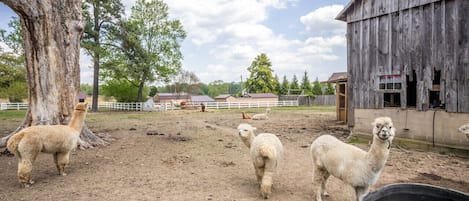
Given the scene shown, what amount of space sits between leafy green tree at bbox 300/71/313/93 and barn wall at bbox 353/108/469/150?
46.9 m

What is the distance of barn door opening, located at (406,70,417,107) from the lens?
8.44 metres

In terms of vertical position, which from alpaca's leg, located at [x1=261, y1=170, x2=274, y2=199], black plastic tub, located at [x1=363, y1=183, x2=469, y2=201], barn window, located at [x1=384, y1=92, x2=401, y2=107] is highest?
barn window, located at [x1=384, y1=92, x2=401, y2=107]

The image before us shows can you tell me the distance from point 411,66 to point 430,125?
70.9 inches

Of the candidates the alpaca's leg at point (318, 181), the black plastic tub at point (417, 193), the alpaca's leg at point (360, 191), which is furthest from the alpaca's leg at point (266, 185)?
the black plastic tub at point (417, 193)

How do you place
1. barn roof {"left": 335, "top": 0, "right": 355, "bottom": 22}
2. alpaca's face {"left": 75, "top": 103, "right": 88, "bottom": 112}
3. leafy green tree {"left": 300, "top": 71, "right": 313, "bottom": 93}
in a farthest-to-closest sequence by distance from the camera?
leafy green tree {"left": 300, "top": 71, "right": 313, "bottom": 93}, barn roof {"left": 335, "top": 0, "right": 355, "bottom": 22}, alpaca's face {"left": 75, "top": 103, "right": 88, "bottom": 112}

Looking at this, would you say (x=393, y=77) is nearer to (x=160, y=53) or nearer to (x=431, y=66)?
(x=431, y=66)

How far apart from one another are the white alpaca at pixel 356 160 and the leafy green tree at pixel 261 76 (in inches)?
1925

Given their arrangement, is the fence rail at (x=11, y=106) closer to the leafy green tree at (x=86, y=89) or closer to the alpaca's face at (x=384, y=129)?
the alpaca's face at (x=384, y=129)

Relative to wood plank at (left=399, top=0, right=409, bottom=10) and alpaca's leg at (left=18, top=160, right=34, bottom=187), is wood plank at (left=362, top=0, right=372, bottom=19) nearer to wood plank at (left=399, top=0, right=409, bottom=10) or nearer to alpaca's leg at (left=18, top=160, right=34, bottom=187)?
wood plank at (left=399, top=0, right=409, bottom=10)

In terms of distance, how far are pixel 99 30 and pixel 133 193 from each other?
932 inches

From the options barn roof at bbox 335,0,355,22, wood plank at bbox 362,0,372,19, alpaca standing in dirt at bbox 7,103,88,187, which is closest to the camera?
alpaca standing in dirt at bbox 7,103,88,187

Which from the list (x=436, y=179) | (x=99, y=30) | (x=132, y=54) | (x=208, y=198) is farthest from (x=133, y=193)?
(x=99, y=30)

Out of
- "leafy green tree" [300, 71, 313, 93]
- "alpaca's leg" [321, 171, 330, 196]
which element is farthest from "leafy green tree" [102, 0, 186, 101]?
"leafy green tree" [300, 71, 313, 93]

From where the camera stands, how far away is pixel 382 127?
11.0ft
